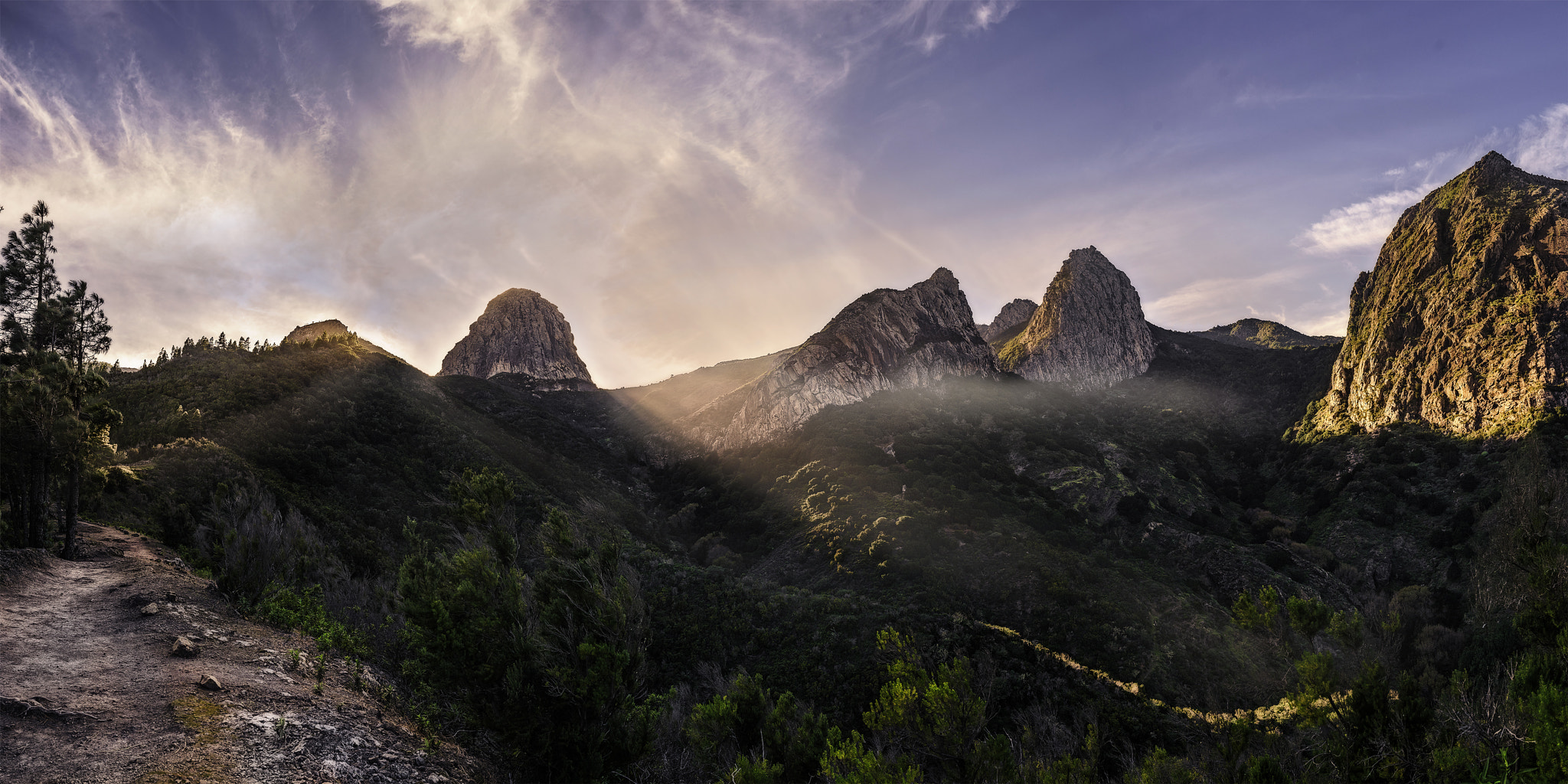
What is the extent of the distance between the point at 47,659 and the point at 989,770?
84.2 feet

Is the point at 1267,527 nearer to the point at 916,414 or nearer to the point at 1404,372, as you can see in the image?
the point at 1404,372

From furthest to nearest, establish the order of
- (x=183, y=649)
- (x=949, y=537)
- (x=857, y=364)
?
(x=857, y=364)
(x=949, y=537)
(x=183, y=649)

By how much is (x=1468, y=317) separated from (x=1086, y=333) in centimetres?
7837

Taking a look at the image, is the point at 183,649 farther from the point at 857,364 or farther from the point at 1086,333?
the point at 1086,333

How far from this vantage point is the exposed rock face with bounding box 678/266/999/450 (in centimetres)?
11194

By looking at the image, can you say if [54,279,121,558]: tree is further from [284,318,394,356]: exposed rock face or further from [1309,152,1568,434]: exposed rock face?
[1309,152,1568,434]: exposed rock face

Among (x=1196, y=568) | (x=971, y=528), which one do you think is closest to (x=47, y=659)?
(x=971, y=528)

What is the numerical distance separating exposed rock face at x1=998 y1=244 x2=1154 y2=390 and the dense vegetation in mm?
28797

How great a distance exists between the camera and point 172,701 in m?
11.6

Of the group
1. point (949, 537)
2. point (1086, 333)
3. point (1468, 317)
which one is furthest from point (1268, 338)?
point (949, 537)

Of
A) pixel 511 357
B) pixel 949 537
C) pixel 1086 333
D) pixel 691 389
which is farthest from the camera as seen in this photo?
pixel 511 357

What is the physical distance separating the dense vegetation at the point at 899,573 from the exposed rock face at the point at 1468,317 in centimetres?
642

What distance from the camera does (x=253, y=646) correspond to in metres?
16.1

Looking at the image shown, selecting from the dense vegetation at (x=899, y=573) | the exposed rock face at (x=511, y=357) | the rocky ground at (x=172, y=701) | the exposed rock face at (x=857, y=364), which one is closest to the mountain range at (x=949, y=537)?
the dense vegetation at (x=899, y=573)
